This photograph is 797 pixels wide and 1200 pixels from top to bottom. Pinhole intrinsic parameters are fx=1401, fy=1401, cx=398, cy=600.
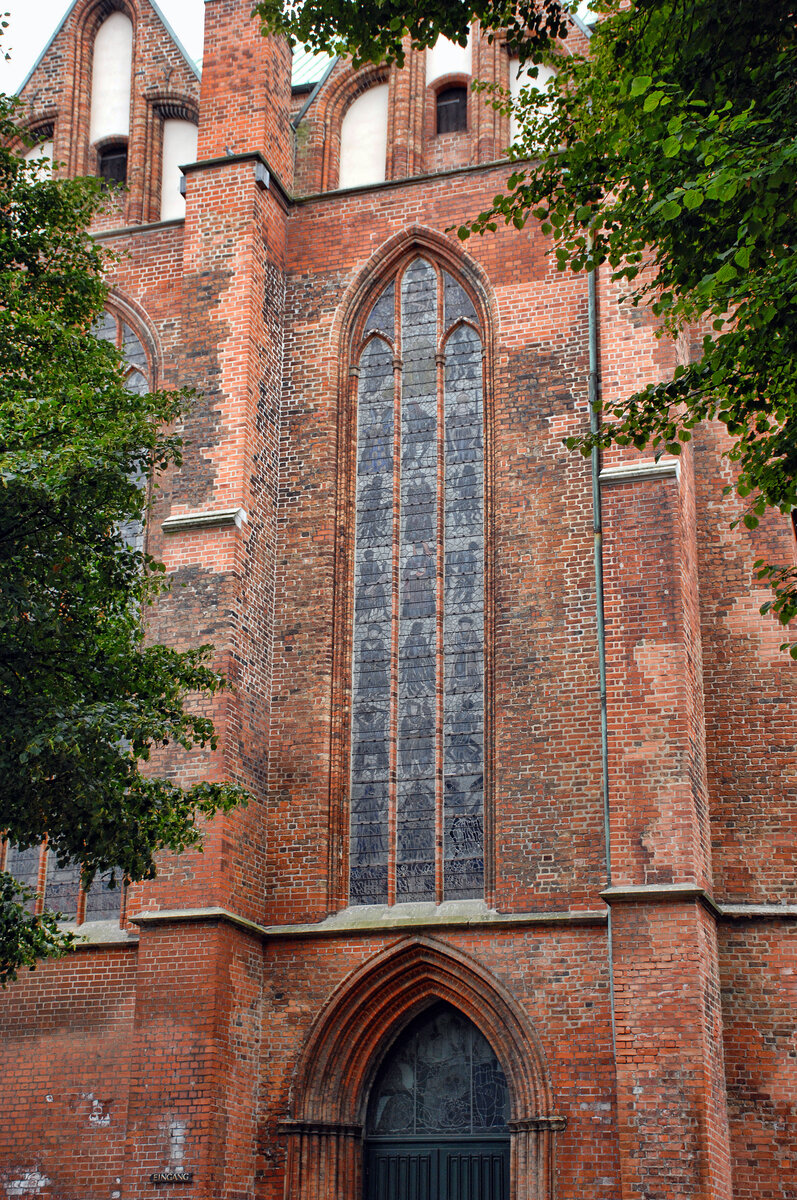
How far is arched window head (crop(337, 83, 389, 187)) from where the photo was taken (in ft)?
53.0

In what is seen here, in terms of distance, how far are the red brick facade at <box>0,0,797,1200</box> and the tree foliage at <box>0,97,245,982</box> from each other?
2705 mm

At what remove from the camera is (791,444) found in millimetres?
8141

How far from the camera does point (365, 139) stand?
1636 centimetres

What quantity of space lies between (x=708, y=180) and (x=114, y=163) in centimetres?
1177

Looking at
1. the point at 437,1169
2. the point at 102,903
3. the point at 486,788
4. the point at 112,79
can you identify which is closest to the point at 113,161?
the point at 112,79

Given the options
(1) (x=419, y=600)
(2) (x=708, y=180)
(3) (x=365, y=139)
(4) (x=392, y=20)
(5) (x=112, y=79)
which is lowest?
(2) (x=708, y=180)

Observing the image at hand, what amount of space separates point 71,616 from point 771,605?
485 centimetres

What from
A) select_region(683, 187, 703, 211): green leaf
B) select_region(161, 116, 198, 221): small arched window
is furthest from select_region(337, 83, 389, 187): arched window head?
select_region(683, 187, 703, 211): green leaf

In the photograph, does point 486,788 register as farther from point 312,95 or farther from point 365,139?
point 312,95

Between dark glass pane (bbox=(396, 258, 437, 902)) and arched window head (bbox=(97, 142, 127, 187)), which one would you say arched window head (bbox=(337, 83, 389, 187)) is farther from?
arched window head (bbox=(97, 142, 127, 187))

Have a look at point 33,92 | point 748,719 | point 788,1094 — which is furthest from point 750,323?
point 33,92

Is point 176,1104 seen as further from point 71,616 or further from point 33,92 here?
point 33,92

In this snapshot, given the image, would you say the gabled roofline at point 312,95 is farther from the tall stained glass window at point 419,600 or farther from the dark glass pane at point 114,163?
the tall stained glass window at point 419,600

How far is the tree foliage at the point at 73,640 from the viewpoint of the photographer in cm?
920
